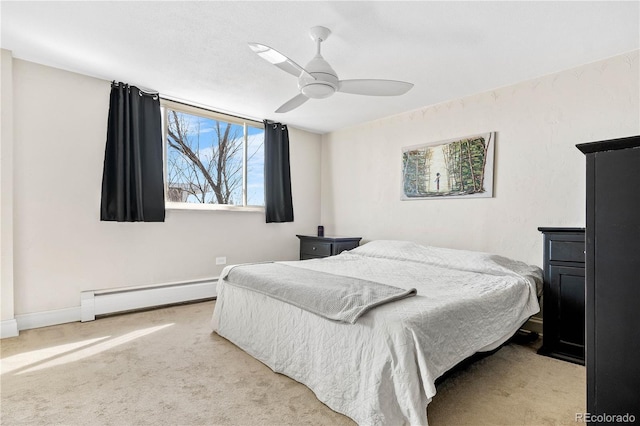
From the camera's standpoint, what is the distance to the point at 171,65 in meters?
2.79

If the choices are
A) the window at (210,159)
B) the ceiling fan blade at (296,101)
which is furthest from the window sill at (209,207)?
the ceiling fan blade at (296,101)

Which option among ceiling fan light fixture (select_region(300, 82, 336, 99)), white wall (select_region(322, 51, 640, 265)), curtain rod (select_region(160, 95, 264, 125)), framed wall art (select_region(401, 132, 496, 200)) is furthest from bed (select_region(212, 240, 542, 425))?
curtain rod (select_region(160, 95, 264, 125))

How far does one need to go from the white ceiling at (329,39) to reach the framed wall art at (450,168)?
559 millimetres

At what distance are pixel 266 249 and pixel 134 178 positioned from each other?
1871mm

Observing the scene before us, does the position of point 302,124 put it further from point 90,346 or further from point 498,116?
point 90,346

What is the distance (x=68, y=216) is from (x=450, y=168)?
3.83 m

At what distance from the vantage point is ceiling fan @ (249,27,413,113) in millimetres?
1898

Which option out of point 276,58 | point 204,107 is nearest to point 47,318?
point 204,107

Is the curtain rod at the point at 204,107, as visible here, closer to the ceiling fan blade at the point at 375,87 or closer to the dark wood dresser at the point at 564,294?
the ceiling fan blade at the point at 375,87

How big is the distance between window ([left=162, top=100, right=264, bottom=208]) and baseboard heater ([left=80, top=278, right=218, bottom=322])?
932 millimetres

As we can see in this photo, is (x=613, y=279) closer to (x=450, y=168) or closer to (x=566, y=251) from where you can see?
(x=566, y=251)

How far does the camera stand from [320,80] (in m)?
2.02

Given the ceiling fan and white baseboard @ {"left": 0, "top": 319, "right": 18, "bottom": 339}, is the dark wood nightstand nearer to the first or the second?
the ceiling fan

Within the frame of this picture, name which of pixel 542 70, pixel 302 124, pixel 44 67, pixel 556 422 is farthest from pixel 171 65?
pixel 556 422
